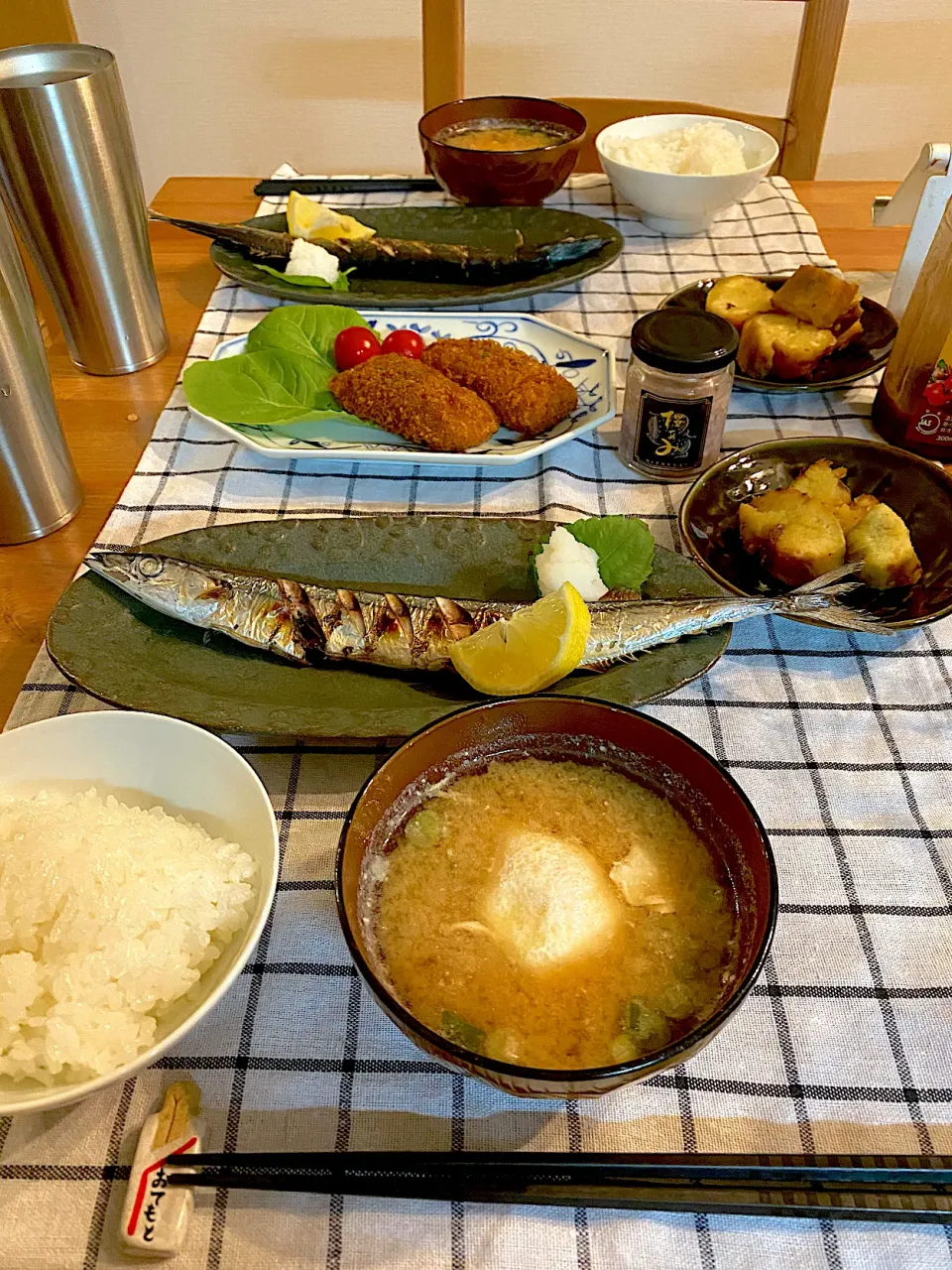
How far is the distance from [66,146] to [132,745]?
1090 millimetres

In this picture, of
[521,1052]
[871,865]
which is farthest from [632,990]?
[871,865]

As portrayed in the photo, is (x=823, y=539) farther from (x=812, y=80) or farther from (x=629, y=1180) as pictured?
(x=812, y=80)

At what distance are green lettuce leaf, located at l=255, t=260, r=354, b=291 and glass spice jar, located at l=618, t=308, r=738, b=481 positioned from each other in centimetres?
75

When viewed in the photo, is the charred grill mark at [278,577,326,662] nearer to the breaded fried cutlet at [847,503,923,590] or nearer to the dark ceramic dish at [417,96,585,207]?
the breaded fried cutlet at [847,503,923,590]

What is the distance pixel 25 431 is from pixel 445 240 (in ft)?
3.59

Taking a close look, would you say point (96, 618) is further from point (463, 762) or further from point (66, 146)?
point (66, 146)

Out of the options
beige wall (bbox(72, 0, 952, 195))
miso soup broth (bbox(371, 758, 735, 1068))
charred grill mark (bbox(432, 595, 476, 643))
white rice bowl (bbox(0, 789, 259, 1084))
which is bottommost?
beige wall (bbox(72, 0, 952, 195))

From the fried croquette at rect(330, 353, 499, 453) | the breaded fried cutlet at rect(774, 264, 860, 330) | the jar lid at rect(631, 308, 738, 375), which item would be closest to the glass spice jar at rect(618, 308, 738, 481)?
the jar lid at rect(631, 308, 738, 375)

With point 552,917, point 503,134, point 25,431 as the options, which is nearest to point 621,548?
point 552,917

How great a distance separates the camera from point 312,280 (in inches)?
71.3

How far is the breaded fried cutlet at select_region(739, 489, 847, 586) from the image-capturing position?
1.18 metres

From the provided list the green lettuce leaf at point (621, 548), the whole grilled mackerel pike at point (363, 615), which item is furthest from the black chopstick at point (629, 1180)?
the green lettuce leaf at point (621, 548)

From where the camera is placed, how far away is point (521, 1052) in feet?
2.26

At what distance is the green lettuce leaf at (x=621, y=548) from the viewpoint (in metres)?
1.15
